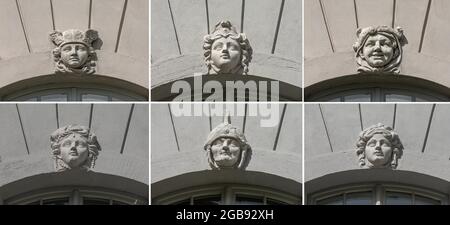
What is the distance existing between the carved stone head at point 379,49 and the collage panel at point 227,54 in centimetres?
110

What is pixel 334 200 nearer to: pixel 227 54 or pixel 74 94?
pixel 227 54

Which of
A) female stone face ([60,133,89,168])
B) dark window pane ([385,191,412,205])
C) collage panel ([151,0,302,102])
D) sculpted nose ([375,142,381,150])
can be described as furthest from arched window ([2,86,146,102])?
dark window pane ([385,191,412,205])

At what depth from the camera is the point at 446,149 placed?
102ft

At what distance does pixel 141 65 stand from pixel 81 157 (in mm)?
2016

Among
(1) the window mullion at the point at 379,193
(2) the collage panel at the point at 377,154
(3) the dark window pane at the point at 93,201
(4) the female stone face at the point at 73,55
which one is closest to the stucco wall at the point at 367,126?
(2) the collage panel at the point at 377,154

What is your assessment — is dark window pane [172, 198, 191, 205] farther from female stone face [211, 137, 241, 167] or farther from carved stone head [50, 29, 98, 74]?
carved stone head [50, 29, 98, 74]

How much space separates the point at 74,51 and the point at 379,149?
5666 mm

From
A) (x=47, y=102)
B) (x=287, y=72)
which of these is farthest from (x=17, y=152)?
(x=287, y=72)

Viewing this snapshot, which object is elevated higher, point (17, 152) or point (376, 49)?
point (376, 49)

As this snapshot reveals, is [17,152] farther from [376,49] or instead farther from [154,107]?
[376,49]

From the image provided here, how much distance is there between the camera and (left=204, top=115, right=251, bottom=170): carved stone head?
31.0m

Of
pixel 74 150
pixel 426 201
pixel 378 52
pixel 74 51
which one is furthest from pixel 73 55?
pixel 426 201
